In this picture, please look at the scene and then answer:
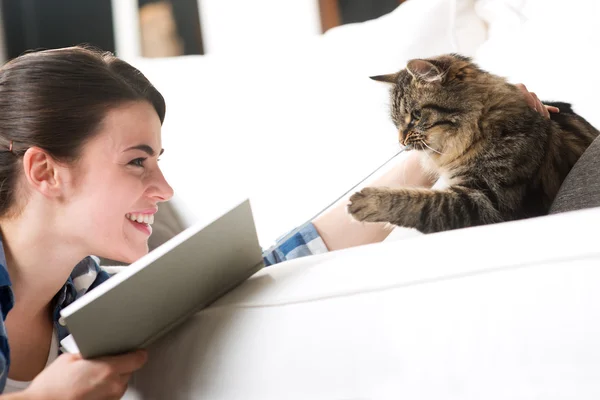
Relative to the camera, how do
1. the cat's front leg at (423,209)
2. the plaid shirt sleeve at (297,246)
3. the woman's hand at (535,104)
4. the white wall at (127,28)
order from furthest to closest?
the white wall at (127,28)
the plaid shirt sleeve at (297,246)
the woman's hand at (535,104)
the cat's front leg at (423,209)

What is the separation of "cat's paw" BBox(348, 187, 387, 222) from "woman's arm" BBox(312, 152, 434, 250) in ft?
1.10

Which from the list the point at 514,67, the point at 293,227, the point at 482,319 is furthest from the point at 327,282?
the point at 514,67

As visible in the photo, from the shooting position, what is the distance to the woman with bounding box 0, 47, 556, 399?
0.98 metres

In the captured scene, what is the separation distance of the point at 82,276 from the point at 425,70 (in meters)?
0.78

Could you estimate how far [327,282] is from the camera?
625 millimetres

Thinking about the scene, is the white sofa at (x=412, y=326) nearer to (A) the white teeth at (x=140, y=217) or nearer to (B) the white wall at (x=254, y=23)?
(A) the white teeth at (x=140, y=217)

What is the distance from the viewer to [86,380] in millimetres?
650

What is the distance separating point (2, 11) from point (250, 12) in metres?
1.04

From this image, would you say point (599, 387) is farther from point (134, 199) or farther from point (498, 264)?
point (134, 199)

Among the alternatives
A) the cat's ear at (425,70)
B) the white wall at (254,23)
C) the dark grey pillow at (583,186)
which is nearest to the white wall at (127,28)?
the white wall at (254,23)

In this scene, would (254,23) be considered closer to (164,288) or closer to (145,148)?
(145,148)

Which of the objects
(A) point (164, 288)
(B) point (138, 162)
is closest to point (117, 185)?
(B) point (138, 162)

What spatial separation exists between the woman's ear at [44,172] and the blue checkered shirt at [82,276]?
0.40 feet

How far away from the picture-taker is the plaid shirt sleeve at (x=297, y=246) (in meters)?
1.28
